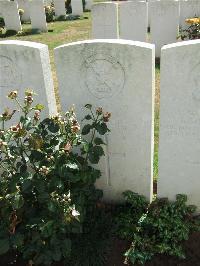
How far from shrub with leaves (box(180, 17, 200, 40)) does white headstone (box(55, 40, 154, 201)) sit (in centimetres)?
492

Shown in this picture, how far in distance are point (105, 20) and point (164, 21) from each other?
131 cm

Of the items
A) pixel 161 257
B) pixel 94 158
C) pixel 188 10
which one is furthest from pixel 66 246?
pixel 188 10

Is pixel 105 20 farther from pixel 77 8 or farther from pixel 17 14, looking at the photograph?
pixel 77 8

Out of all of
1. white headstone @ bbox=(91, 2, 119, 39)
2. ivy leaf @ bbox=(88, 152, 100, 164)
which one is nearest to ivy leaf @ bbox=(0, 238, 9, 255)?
ivy leaf @ bbox=(88, 152, 100, 164)

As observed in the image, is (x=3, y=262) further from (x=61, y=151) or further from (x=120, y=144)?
(x=120, y=144)

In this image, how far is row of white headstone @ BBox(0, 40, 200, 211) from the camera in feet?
10.5

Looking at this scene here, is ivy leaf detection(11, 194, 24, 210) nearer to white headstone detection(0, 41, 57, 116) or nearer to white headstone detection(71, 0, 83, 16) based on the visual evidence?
white headstone detection(0, 41, 57, 116)

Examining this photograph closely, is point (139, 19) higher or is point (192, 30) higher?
point (139, 19)

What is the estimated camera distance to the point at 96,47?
3301mm

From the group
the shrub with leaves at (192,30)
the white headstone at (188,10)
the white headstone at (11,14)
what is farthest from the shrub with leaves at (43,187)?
the white headstone at (11,14)

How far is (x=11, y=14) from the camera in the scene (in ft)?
38.9

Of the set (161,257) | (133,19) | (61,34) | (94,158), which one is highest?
(133,19)

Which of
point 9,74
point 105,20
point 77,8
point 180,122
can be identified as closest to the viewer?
point 180,122

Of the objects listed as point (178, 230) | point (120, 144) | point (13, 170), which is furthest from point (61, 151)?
point (178, 230)
